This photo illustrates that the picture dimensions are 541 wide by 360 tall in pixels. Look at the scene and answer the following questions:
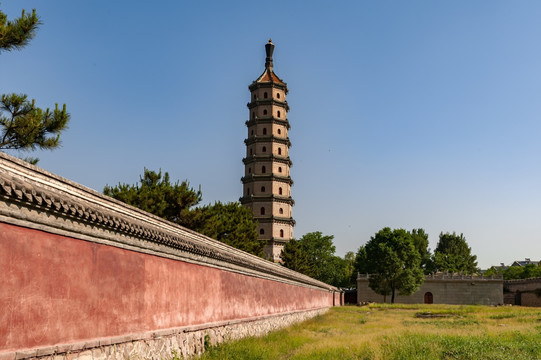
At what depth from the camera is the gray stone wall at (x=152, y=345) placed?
7.95 m

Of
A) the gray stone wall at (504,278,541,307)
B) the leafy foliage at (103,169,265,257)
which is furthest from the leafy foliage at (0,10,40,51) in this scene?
the gray stone wall at (504,278,541,307)

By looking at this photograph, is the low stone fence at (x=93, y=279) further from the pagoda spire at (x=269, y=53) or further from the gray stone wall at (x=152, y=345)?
the pagoda spire at (x=269, y=53)

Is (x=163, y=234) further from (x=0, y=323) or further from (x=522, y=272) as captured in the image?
(x=522, y=272)

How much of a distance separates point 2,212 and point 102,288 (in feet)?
9.25

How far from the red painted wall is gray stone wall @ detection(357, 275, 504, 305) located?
163 feet

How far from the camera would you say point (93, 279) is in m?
9.09

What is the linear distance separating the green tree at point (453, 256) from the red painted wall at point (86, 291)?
2717 inches

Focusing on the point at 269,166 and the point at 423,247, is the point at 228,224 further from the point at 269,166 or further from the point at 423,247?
the point at 423,247

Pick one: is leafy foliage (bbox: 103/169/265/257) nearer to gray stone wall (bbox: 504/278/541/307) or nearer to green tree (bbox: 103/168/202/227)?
green tree (bbox: 103/168/202/227)

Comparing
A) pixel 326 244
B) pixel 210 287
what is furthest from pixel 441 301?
pixel 210 287

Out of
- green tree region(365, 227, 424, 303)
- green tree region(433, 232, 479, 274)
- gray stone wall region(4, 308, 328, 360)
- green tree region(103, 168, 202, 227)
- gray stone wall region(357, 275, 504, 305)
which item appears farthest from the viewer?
green tree region(433, 232, 479, 274)

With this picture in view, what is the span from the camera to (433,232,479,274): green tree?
7750 centimetres

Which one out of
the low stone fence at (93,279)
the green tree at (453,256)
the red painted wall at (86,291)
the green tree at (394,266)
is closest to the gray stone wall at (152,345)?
the low stone fence at (93,279)

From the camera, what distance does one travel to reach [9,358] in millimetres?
6945
